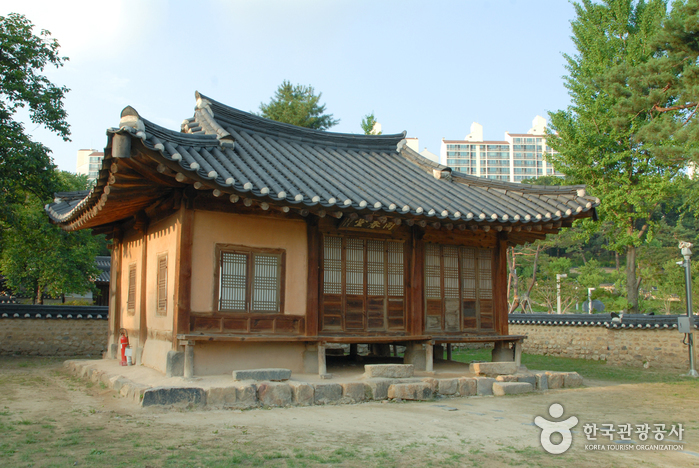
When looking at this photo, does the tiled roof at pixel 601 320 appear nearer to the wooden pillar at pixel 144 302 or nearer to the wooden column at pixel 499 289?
the wooden column at pixel 499 289

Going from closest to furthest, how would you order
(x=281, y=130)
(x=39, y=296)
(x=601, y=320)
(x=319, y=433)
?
(x=319, y=433) → (x=281, y=130) → (x=601, y=320) → (x=39, y=296)

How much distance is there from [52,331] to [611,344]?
19.8 meters

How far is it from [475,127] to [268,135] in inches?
4501

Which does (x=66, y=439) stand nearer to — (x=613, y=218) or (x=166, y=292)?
(x=166, y=292)

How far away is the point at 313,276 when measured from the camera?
1109 cm

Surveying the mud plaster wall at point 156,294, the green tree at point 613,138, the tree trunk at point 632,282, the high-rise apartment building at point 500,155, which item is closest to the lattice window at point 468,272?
the mud plaster wall at point 156,294

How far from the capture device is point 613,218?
941 inches

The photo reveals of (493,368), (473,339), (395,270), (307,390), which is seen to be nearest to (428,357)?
(473,339)

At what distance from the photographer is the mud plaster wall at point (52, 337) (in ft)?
62.2

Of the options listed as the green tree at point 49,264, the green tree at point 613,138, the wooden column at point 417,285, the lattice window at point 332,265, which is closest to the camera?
the lattice window at point 332,265

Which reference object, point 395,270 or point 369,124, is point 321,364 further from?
point 369,124

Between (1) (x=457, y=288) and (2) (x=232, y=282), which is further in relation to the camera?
(1) (x=457, y=288)

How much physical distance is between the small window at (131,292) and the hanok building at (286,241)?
0.29 ft

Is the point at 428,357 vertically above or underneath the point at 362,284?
underneath
